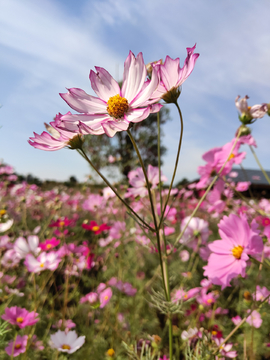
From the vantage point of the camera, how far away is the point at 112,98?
451mm

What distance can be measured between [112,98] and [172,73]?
11 centimetres

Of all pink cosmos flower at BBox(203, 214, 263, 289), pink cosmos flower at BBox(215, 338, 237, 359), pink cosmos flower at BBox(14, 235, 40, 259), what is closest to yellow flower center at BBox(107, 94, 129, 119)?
pink cosmos flower at BBox(203, 214, 263, 289)

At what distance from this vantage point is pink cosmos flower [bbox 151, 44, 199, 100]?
0.40m

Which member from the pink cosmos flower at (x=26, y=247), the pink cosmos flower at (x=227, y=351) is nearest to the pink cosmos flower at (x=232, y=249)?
the pink cosmos flower at (x=227, y=351)

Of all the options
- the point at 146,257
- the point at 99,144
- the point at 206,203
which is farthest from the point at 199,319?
the point at 99,144

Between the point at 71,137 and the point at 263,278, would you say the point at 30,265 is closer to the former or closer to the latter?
the point at 71,137

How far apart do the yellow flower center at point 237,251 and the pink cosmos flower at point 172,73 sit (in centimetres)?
42

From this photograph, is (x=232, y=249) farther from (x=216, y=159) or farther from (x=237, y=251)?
(x=216, y=159)

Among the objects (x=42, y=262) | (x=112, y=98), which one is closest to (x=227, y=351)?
(x=42, y=262)

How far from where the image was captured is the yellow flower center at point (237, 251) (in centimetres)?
60

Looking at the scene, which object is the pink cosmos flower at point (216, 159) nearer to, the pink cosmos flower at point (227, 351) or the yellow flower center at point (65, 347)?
the pink cosmos flower at point (227, 351)

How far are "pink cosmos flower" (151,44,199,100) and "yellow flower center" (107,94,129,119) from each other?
0.05 meters

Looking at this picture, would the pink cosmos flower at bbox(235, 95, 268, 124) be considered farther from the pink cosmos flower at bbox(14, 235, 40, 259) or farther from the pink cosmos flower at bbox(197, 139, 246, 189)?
the pink cosmos flower at bbox(14, 235, 40, 259)

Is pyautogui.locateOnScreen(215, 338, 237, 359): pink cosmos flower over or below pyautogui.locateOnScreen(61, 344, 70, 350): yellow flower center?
below
